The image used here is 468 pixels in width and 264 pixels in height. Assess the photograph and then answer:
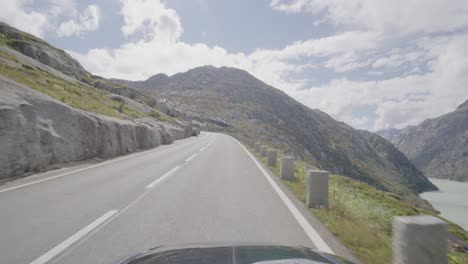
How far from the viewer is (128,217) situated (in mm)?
5922

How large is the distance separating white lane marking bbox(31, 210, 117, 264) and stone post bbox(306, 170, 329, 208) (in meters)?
4.24

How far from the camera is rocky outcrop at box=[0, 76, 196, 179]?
967 centimetres

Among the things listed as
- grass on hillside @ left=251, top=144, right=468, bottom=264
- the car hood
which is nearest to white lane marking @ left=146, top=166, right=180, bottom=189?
grass on hillside @ left=251, top=144, right=468, bottom=264

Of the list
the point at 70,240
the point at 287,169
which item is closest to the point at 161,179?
the point at 287,169

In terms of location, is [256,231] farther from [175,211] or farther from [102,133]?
[102,133]

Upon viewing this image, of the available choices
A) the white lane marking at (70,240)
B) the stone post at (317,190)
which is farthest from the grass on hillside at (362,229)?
the white lane marking at (70,240)

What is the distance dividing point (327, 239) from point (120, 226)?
3393 mm

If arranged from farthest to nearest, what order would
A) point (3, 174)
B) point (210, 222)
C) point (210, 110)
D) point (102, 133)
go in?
point (210, 110), point (102, 133), point (3, 174), point (210, 222)

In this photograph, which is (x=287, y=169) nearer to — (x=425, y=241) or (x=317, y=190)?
(x=317, y=190)

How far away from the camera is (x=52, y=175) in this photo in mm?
10727

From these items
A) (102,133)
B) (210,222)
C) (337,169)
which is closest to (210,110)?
(337,169)

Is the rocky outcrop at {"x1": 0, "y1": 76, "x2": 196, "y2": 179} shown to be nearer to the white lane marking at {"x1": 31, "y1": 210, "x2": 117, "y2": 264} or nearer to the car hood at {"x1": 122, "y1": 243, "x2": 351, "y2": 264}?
the white lane marking at {"x1": 31, "y1": 210, "x2": 117, "y2": 264}

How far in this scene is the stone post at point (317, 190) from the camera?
723 centimetres

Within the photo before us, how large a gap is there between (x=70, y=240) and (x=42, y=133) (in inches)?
331
